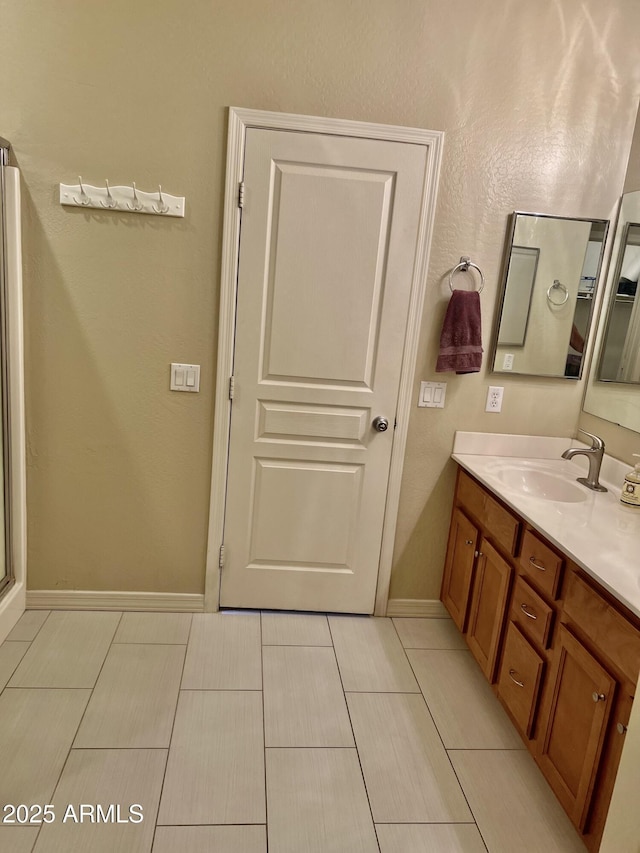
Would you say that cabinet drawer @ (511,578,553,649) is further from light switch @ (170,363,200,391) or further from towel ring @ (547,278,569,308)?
light switch @ (170,363,200,391)

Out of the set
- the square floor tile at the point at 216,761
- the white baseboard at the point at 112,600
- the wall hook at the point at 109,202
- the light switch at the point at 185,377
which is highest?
the wall hook at the point at 109,202

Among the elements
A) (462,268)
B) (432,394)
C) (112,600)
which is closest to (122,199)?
(462,268)

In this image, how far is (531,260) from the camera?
2.71m

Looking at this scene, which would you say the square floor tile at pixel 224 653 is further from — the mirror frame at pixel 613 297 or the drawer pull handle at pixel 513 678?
the mirror frame at pixel 613 297

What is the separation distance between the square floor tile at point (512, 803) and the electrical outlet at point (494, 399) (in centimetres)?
137

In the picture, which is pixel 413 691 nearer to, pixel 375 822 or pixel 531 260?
pixel 375 822

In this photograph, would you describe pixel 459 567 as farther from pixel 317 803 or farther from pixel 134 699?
pixel 134 699

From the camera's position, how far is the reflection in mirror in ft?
8.38

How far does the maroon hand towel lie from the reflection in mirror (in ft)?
1.80

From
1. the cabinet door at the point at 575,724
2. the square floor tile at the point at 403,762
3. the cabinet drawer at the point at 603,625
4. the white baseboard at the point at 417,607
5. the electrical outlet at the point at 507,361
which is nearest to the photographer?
the cabinet drawer at the point at 603,625

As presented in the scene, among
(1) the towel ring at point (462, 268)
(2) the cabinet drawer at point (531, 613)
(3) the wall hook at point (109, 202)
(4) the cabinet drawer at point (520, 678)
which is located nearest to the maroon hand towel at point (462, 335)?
(1) the towel ring at point (462, 268)

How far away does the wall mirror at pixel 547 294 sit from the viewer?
2695mm

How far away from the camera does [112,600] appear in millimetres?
2871

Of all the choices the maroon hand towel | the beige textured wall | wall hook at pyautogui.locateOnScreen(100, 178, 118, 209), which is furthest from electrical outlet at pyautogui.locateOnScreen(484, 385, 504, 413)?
wall hook at pyautogui.locateOnScreen(100, 178, 118, 209)
